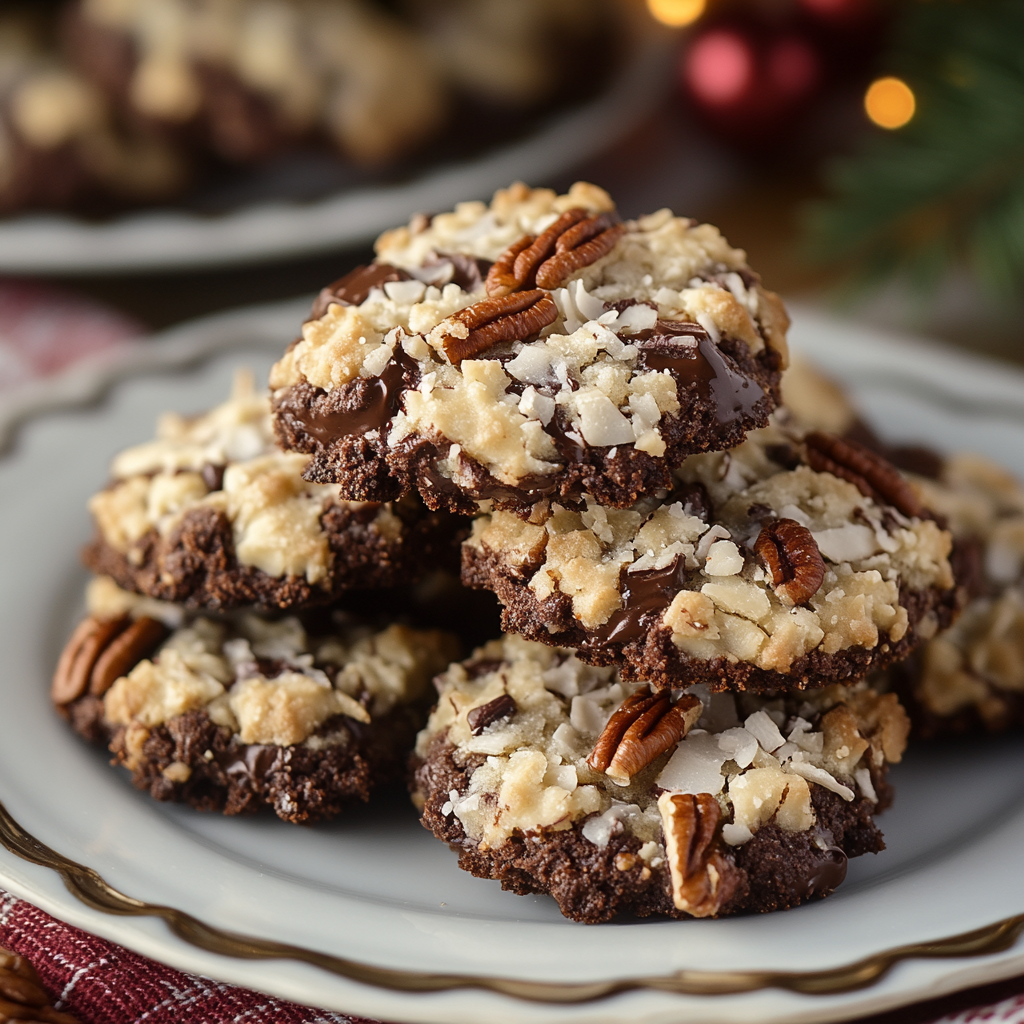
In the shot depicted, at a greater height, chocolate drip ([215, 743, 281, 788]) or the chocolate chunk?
the chocolate chunk

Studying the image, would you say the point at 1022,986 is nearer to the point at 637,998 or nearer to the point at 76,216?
the point at 637,998

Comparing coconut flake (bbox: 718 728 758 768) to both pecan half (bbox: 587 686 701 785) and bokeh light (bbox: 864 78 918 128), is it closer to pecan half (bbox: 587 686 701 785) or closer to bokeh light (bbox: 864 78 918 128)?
pecan half (bbox: 587 686 701 785)

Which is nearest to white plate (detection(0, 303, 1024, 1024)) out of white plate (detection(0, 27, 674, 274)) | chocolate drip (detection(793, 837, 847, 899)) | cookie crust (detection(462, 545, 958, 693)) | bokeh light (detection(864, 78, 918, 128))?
chocolate drip (detection(793, 837, 847, 899))

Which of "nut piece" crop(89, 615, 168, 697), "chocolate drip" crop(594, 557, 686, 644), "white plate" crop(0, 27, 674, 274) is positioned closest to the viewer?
"chocolate drip" crop(594, 557, 686, 644)

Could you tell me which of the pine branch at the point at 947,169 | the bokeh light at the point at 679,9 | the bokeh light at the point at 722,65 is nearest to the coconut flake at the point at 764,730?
the pine branch at the point at 947,169

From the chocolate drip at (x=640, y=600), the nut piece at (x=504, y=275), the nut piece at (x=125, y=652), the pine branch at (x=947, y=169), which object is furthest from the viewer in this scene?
the pine branch at (x=947, y=169)

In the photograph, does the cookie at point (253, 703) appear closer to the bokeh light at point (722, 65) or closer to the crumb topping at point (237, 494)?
the crumb topping at point (237, 494)

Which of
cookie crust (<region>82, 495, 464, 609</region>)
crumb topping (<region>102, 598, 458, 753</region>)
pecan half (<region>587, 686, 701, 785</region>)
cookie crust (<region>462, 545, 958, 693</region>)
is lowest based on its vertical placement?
crumb topping (<region>102, 598, 458, 753</region>)
